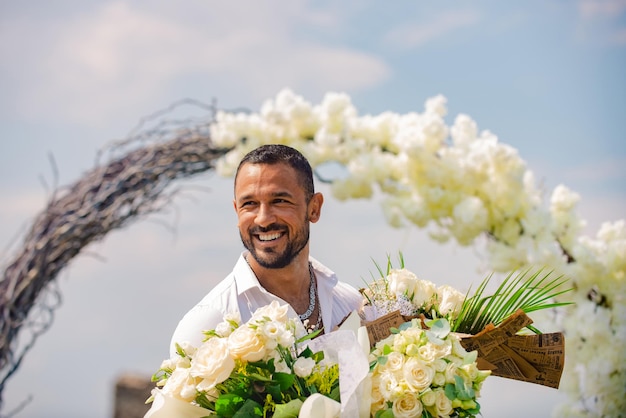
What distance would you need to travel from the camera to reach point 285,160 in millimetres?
2160

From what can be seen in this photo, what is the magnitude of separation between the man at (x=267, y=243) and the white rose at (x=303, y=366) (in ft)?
1.55

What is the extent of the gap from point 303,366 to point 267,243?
2.03ft

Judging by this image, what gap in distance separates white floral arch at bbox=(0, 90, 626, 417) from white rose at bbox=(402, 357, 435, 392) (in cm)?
216

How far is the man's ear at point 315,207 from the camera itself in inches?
89.8

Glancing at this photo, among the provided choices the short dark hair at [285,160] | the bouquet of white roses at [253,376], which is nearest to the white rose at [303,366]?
the bouquet of white roses at [253,376]

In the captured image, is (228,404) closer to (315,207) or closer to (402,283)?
(402,283)

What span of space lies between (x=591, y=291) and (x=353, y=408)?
2766 mm

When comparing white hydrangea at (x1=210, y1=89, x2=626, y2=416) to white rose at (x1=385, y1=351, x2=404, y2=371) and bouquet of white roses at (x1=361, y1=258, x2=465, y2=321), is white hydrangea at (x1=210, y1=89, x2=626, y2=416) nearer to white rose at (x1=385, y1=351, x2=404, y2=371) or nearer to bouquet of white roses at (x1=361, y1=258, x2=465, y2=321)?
bouquet of white roses at (x1=361, y1=258, x2=465, y2=321)

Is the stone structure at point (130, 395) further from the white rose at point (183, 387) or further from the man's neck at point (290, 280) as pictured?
the white rose at point (183, 387)

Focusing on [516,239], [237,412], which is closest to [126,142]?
[516,239]

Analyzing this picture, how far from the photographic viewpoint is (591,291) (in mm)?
3912

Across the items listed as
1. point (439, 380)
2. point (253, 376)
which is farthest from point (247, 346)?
point (439, 380)

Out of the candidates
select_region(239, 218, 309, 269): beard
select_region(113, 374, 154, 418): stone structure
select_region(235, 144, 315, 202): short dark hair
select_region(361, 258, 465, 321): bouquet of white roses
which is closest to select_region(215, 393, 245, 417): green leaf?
select_region(361, 258, 465, 321): bouquet of white roses

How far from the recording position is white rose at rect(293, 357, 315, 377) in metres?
1.55
